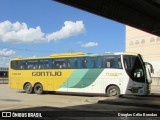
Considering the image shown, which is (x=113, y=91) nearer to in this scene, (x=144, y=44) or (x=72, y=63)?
(x=72, y=63)

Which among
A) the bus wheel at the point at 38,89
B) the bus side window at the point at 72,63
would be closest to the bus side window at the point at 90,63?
the bus side window at the point at 72,63

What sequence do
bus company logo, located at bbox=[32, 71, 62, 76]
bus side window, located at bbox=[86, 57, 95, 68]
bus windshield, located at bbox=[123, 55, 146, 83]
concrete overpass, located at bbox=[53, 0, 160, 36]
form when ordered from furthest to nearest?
bus company logo, located at bbox=[32, 71, 62, 76] → bus side window, located at bbox=[86, 57, 95, 68] → bus windshield, located at bbox=[123, 55, 146, 83] → concrete overpass, located at bbox=[53, 0, 160, 36]

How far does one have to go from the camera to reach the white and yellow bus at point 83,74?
83.0 ft

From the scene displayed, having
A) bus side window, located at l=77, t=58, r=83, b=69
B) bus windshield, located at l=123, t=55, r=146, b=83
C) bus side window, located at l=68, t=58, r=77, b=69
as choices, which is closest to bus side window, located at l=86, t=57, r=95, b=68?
bus side window, located at l=77, t=58, r=83, b=69

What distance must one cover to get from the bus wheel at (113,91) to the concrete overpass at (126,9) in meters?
4.66

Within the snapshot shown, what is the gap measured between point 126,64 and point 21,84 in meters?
9.54

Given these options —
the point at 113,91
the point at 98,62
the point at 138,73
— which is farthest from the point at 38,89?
the point at 138,73

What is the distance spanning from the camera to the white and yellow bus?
25297 mm

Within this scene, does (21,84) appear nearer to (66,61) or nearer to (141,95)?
(66,61)

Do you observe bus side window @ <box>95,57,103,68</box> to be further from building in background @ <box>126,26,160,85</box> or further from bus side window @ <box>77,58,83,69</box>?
building in background @ <box>126,26,160,85</box>

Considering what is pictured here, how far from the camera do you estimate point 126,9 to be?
20.2 meters

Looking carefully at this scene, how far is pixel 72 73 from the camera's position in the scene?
27750 millimetres

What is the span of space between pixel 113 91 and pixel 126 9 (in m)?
7.54

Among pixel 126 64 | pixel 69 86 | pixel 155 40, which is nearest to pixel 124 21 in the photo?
pixel 126 64
